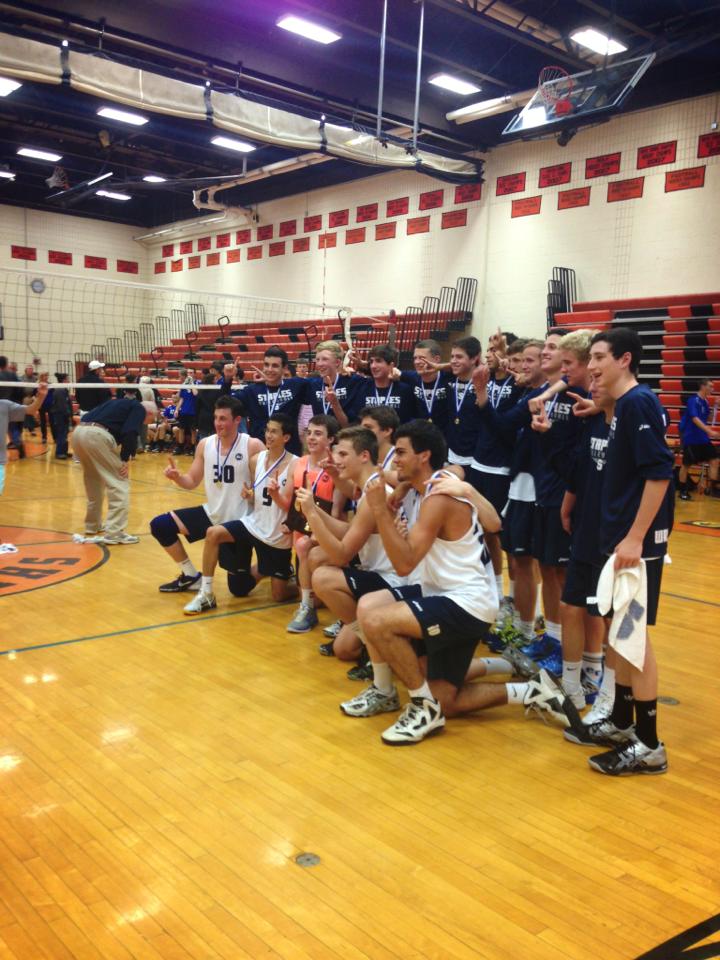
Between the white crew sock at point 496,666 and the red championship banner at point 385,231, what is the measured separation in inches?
594

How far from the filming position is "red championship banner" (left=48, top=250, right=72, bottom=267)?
75.3 feet

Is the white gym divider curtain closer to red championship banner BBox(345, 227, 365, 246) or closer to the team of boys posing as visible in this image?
red championship banner BBox(345, 227, 365, 246)

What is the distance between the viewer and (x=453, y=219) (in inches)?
640

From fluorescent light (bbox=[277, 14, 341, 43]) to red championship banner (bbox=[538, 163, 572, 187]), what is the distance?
16.6ft

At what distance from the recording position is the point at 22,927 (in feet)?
6.78

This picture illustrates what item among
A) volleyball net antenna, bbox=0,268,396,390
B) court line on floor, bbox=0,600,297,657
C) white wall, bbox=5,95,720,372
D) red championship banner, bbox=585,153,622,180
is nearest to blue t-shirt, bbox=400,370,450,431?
court line on floor, bbox=0,600,297,657

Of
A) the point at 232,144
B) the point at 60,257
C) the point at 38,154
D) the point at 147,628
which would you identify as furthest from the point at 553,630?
the point at 60,257

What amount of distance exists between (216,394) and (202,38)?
5.09 metres

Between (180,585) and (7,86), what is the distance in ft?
37.2

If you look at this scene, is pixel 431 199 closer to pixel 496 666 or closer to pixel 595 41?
pixel 595 41

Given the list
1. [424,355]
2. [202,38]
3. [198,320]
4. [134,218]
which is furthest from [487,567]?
[134,218]

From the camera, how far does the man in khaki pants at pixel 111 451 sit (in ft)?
23.2

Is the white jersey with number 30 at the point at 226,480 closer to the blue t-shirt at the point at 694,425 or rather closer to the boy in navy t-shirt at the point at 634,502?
the boy in navy t-shirt at the point at 634,502

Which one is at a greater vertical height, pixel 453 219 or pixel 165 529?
pixel 453 219
